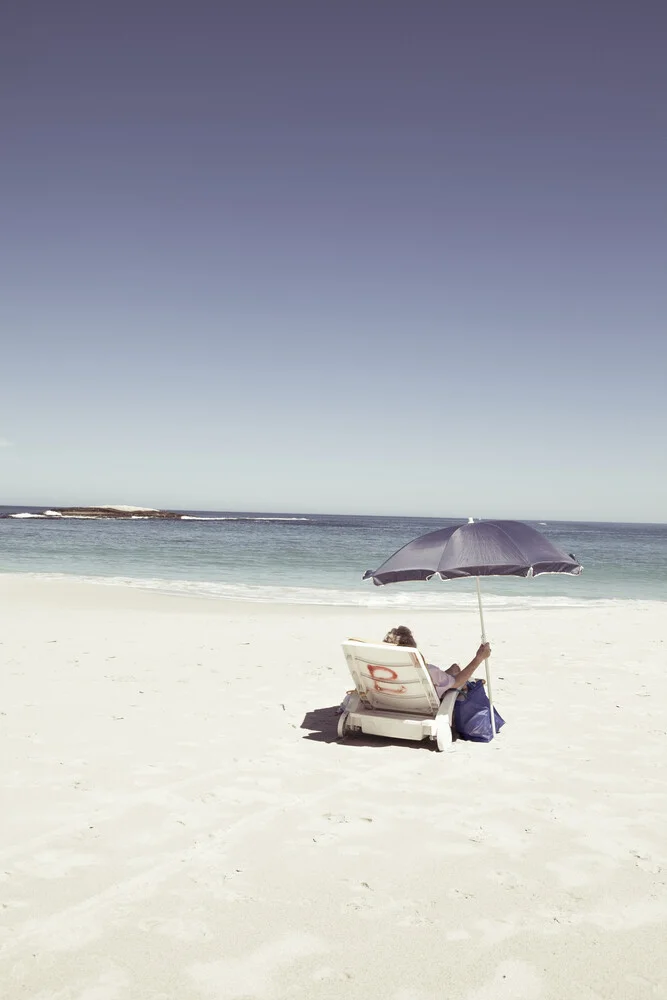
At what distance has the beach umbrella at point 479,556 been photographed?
563cm

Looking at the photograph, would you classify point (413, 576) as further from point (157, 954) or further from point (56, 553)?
point (56, 553)

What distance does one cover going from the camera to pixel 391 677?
Result: 605 cm

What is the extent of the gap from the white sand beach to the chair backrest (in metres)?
0.37

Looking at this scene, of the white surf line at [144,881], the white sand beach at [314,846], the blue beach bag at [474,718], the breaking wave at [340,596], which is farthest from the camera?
the breaking wave at [340,596]

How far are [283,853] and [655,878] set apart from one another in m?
2.10

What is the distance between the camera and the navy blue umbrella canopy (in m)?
5.63

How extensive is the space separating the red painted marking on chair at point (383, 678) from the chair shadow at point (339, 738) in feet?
1.48

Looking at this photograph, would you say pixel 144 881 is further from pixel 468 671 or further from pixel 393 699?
pixel 468 671

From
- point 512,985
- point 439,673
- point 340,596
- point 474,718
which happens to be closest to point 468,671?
point 439,673

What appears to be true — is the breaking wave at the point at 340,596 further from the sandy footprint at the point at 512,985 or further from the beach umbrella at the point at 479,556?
the sandy footprint at the point at 512,985

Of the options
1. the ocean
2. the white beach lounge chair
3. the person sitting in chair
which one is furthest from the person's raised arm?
the ocean

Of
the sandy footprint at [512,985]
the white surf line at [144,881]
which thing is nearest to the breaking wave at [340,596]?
the white surf line at [144,881]

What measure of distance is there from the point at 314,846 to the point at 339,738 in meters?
2.07

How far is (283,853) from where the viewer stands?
4023mm
